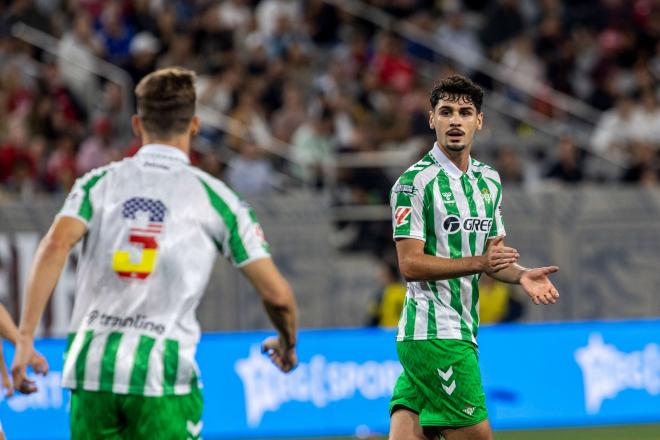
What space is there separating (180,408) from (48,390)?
6.96 m

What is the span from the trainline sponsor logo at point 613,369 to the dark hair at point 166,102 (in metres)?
8.00

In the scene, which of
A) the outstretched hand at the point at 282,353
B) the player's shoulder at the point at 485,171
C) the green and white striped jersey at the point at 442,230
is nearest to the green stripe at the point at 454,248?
the green and white striped jersey at the point at 442,230

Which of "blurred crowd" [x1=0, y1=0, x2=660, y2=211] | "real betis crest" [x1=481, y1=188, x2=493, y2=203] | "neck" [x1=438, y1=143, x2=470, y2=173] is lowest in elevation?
"real betis crest" [x1=481, y1=188, x2=493, y2=203]

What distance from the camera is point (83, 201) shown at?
5.04 meters

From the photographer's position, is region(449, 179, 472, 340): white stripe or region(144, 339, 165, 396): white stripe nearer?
region(144, 339, 165, 396): white stripe

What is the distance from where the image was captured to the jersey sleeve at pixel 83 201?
5.02 m

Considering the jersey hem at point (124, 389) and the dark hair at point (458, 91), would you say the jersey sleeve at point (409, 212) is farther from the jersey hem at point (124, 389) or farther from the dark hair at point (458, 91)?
the jersey hem at point (124, 389)

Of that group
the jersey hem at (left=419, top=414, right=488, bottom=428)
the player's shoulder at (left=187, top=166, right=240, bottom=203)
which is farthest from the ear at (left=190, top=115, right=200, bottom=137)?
the jersey hem at (left=419, top=414, right=488, bottom=428)

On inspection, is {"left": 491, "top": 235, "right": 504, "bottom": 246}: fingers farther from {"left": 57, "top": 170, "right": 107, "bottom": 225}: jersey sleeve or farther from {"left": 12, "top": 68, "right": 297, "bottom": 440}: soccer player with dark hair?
{"left": 57, "top": 170, "right": 107, "bottom": 225}: jersey sleeve

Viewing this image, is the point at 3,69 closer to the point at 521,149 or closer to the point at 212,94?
the point at 212,94

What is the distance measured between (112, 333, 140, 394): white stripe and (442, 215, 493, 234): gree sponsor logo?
2.14 m

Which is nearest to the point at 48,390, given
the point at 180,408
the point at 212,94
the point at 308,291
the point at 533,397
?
the point at 308,291

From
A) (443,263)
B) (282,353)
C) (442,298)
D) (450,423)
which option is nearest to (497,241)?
(443,263)

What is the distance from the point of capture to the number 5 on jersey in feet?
16.3
